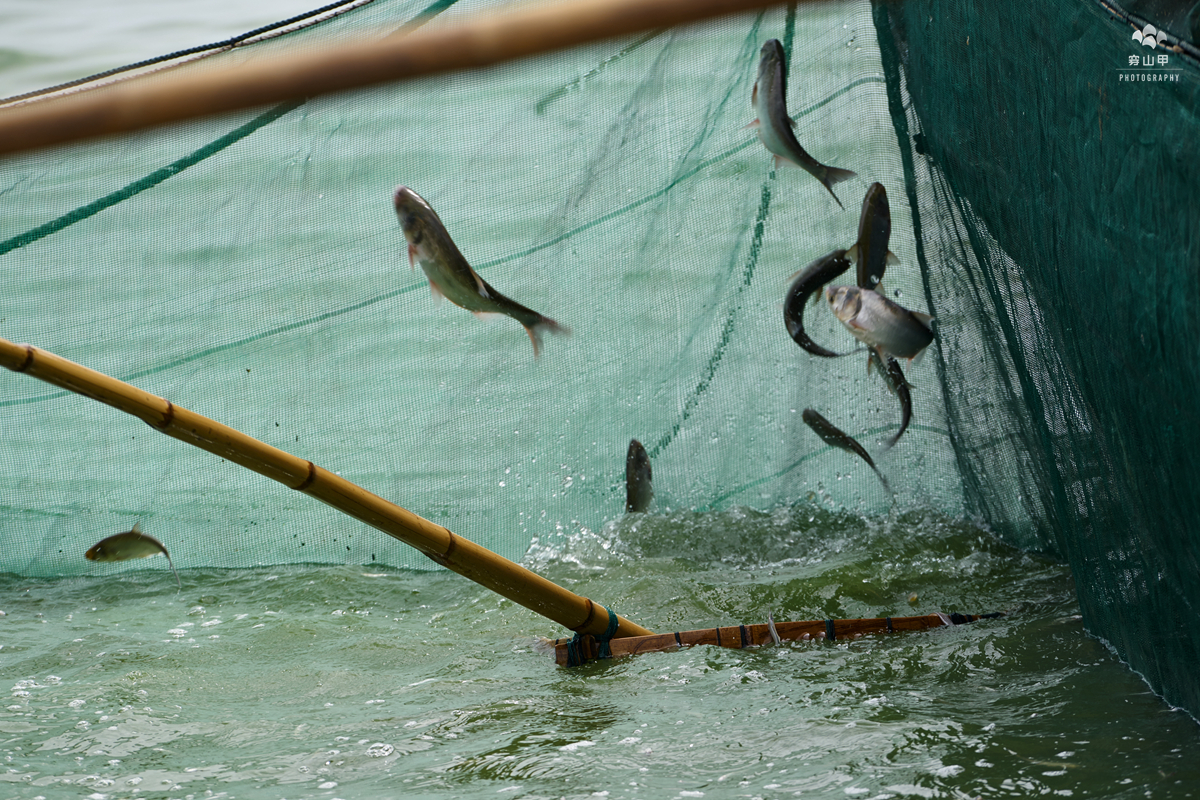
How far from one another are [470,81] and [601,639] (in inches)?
65.6

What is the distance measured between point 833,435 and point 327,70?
265 cm

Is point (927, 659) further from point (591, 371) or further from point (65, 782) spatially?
point (65, 782)

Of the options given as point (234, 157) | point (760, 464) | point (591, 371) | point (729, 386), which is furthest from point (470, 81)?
point (760, 464)

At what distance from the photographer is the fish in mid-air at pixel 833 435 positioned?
3.17 m

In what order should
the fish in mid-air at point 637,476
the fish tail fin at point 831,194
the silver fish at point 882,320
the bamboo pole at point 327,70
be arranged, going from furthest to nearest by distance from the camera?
1. the fish in mid-air at point 637,476
2. the fish tail fin at point 831,194
3. the silver fish at point 882,320
4. the bamboo pole at point 327,70

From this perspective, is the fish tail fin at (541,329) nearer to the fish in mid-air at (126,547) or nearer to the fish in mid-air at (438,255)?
the fish in mid-air at (438,255)

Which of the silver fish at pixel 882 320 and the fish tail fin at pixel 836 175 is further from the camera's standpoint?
the fish tail fin at pixel 836 175

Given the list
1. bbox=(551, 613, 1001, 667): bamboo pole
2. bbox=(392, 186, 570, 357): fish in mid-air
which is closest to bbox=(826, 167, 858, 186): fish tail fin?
bbox=(392, 186, 570, 357): fish in mid-air

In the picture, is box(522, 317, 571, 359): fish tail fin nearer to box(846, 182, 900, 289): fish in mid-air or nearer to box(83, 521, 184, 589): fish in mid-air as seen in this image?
box(846, 182, 900, 289): fish in mid-air

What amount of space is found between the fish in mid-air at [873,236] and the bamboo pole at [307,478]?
3.59ft

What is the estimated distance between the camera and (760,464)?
340 centimetres

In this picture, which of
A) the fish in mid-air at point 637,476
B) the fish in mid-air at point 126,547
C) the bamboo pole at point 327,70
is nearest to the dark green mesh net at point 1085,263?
the bamboo pole at point 327,70

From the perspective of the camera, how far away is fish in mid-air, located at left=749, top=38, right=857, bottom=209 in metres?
2.74

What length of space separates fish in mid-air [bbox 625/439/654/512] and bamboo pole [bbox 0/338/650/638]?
80 cm
